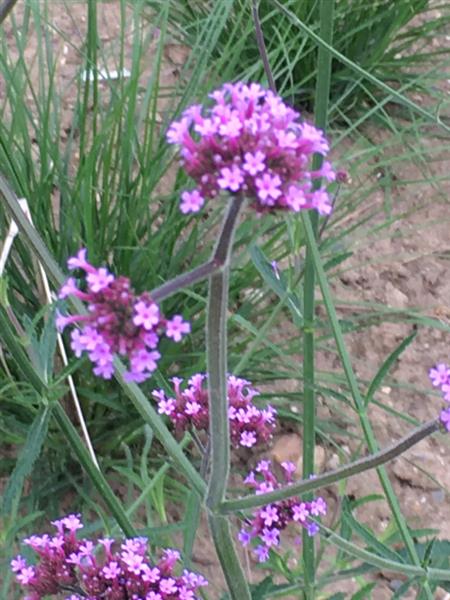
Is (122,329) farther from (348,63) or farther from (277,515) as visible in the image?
(348,63)

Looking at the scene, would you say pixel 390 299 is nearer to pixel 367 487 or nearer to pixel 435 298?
pixel 435 298

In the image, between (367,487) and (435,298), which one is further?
(435,298)

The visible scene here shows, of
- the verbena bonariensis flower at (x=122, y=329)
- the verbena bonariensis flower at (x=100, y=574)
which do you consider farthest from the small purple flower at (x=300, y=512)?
the verbena bonariensis flower at (x=122, y=329)

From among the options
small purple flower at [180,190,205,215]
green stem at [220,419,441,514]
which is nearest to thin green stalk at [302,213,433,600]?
green stem at [220,419,441,514]

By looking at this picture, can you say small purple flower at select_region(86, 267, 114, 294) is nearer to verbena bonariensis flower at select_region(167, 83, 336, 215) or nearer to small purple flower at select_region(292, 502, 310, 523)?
verbena bonariensis flower at select_region(167, 83, 336, 215)

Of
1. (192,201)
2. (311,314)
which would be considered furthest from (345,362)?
(192,201)

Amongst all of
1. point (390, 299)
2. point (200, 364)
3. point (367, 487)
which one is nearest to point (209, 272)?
point (200, 364)
